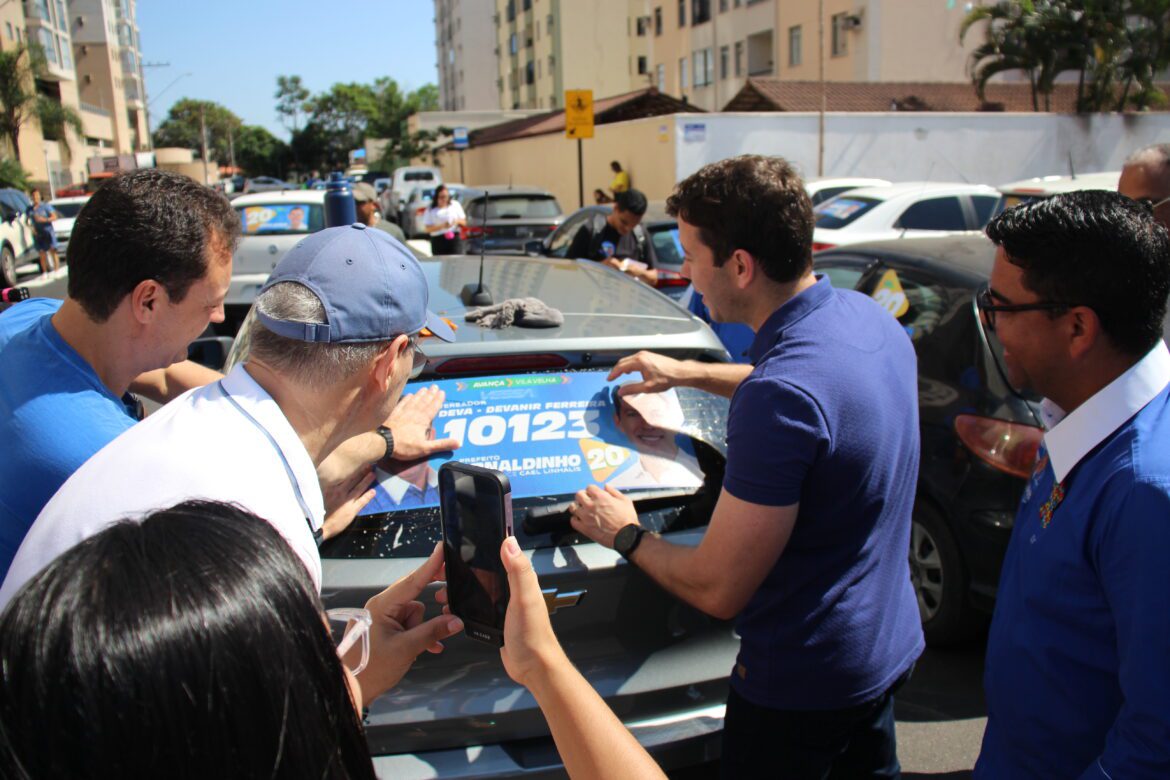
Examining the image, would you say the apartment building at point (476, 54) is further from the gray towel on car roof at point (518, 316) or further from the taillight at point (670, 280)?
the gray towel on car roof at point (518, 316)

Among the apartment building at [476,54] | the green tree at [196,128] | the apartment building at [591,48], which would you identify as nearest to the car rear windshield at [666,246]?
the apartment building at [591,48]

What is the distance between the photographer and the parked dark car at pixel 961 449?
139 inches

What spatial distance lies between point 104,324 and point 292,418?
0.64 meters

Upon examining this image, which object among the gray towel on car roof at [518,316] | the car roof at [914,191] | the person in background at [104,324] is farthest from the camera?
the car roof at [914,191]

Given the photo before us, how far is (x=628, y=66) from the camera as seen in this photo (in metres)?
56.8

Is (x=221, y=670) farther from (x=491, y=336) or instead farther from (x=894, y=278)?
(x=894, y=278)

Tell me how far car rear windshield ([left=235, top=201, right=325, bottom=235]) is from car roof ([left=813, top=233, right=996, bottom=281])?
727 cm

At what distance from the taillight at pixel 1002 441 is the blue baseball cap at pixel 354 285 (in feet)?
8.74

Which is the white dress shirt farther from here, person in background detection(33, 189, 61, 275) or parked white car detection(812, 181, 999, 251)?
person in background detection(33, 189, 61, 275)

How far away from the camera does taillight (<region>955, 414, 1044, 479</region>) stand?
3.45 m

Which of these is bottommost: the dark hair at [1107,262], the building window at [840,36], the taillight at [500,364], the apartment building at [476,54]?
the taillight at [500,364]

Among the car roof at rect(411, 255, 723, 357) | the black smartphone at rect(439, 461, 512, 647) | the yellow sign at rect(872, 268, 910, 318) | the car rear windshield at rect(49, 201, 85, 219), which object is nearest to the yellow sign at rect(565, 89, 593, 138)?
the yellow sign at rect(872, 268, 910, 318)

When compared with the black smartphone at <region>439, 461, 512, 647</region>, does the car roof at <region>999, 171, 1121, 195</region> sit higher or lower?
higher

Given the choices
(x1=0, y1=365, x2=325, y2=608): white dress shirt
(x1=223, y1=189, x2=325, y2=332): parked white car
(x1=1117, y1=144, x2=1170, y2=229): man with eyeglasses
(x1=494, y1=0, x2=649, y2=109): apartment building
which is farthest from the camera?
(x1=494, y1=0, x2=649, y2=109): apartment building
